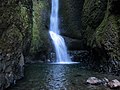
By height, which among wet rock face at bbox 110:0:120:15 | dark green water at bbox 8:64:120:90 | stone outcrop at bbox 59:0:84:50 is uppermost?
stone outcrop at bbox 59:0:84:50

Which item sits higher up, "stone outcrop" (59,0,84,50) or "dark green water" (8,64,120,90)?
"stone outcrop" (59,0,84,50)

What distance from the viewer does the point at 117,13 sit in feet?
59.8

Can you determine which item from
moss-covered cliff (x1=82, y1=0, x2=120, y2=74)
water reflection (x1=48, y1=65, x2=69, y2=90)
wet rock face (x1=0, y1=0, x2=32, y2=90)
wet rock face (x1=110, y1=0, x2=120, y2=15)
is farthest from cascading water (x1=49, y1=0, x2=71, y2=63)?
wet rock face (x1=0, y1=0, x2=32, y2=90)

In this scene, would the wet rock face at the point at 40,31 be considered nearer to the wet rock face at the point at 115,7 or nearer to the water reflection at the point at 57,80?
the water reflection at the point at 57,80

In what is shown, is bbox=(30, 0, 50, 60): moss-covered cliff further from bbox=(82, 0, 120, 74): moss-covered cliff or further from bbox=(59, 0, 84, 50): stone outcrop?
bbox=(82, 0, 120, 74): moss-covered cliff

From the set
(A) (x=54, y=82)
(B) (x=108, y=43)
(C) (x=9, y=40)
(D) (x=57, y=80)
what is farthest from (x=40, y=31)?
(C) (x=9, y=40)

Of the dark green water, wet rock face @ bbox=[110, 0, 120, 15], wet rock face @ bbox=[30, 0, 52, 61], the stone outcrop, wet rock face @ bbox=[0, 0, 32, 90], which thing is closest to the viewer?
wet rock face @ bbox=[0, 0, 32, 90]

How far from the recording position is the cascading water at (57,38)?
83.7ft

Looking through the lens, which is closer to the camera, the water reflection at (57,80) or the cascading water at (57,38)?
the water reflection at (57,80)

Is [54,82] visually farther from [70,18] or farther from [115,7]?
[70,18]

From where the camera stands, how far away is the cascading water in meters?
25.5

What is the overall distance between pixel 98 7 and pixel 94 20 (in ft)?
4.13

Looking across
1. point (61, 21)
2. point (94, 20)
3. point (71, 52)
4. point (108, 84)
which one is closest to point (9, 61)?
point (108, 84)

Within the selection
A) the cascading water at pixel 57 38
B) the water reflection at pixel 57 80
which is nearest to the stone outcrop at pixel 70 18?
the cascading water at pixel 57 38
